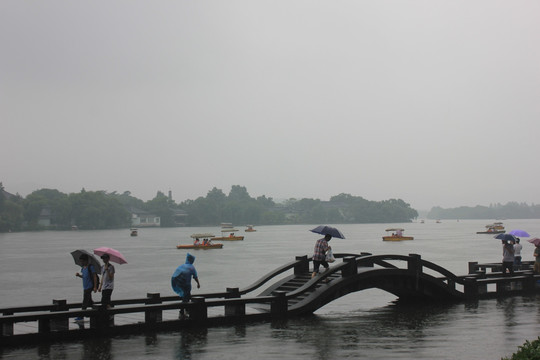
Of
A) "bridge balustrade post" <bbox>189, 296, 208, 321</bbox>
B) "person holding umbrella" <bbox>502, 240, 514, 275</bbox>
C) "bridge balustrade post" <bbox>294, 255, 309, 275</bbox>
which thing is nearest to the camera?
"bridge balustrade post" <bbox>189, 296, 208, 321</bbox>

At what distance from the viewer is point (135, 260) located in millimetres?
78688

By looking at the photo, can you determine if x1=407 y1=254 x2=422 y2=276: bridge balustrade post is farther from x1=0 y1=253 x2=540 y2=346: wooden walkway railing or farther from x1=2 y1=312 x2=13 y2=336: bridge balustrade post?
x1=2 y1=312 x2=13 y2=336: bridge balustrade post

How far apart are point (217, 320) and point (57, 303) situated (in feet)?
13.7

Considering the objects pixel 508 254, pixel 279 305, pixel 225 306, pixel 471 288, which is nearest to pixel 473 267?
pixel 508 254

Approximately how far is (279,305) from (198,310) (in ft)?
8.77

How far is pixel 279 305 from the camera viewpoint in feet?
57.9

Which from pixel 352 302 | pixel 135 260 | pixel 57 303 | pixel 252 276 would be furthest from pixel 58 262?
pixel 57 303

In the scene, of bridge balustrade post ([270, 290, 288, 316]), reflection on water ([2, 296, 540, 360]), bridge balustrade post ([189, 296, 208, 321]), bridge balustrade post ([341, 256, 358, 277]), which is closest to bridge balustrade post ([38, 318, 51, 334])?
reflection on water ([2, 296, 540, 360])

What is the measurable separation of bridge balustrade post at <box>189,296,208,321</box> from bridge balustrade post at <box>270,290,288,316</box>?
2.26m

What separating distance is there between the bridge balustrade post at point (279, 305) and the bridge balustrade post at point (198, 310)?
2256 millimetres

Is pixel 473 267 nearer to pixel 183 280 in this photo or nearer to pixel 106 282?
pixel 183 280

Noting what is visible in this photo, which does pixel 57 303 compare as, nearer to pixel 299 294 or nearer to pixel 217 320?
pixel 217 320

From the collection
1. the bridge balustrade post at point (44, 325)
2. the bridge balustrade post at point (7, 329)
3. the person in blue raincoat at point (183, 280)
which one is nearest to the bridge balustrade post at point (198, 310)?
the person in blue raincoat at point (183, 280)

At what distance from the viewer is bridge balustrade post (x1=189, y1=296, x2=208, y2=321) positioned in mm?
16016
